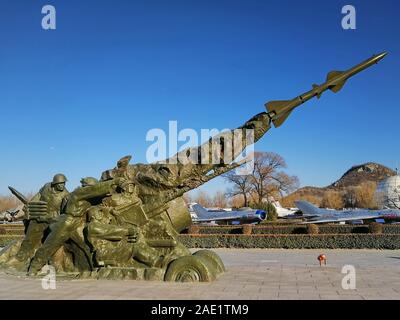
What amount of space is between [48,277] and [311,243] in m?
16.7

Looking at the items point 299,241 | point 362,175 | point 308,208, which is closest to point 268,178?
point 308,208

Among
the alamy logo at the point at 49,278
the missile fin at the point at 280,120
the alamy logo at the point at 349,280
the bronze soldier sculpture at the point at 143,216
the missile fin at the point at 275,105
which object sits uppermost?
the missile fin at the point at 275,105

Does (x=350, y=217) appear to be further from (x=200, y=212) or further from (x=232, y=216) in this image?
(x=200, y=212)

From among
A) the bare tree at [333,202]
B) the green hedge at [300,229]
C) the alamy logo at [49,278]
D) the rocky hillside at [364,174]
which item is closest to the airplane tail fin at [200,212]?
the green hedge at [300,229]

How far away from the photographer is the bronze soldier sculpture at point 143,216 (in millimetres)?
10867

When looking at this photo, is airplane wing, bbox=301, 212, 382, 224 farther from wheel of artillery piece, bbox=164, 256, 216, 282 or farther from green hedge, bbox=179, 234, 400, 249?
wheel of artillery piece, bbox=164, 256, 216, 282

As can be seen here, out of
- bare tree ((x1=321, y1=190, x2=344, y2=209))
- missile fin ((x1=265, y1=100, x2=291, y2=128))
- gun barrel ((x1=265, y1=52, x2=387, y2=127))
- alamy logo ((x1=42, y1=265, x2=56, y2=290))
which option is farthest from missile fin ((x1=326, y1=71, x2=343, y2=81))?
bare tree ((x1=321, y1=190, x2=344, y2=209))

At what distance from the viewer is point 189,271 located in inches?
408

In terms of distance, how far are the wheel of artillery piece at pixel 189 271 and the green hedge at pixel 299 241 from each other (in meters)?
15.0

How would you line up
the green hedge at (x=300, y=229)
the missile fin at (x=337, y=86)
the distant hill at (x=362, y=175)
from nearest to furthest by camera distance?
the missile fin at (x=337, y=86), the green hedge at (x=300, y=229), the distant hill at (x=362, y=175)

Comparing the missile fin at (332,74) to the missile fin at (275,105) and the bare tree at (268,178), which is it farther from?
the bare tree at (268,178)

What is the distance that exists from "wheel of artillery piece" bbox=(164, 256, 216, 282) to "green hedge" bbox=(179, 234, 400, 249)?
1500cm

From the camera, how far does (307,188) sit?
447 feet
